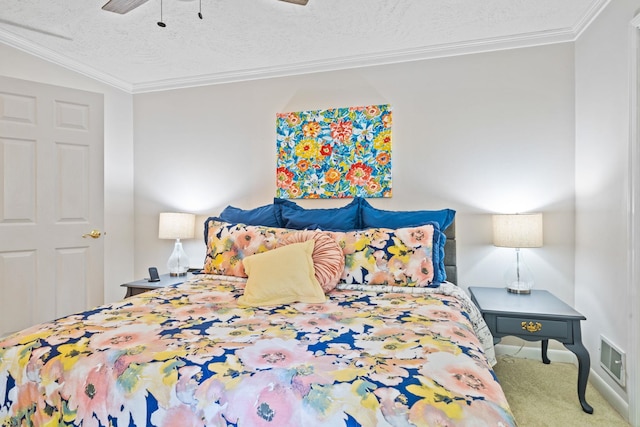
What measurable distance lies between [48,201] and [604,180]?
373 cm

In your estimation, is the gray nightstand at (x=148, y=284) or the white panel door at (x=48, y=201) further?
the gray nightstand at (x=148, y=284)

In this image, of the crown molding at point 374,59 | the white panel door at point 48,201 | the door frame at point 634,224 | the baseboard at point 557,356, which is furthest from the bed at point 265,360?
the crown molding at point 374,59

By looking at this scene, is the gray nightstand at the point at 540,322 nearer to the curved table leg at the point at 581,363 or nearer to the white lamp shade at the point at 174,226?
the curved table leg at the point at 581,363

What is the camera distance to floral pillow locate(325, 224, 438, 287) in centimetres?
219

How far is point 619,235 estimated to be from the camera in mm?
2062

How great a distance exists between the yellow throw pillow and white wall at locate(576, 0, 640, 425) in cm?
167

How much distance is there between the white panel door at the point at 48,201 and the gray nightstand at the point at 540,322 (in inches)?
115

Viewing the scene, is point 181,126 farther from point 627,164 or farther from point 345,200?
point 627,164

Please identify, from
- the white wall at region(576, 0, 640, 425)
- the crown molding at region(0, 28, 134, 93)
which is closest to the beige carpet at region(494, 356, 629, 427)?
the white wall at region(576, 0, 640, 425)

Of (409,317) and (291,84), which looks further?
(291,84)

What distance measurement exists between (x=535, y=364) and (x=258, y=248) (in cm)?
212

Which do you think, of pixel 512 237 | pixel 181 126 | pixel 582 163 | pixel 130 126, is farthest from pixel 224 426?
pixel 130 126

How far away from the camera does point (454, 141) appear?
2879mm

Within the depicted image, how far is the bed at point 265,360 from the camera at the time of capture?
0.94m
